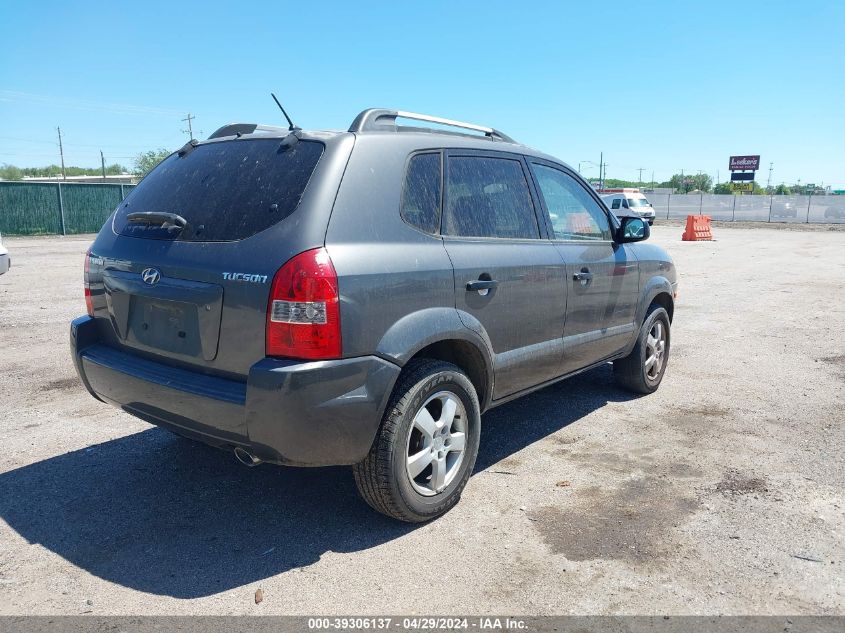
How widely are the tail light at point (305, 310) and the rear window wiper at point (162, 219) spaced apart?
0.77m

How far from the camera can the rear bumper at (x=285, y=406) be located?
2.81 meters

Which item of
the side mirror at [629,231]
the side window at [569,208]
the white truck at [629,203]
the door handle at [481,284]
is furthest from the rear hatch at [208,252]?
the white truck at [629,203]

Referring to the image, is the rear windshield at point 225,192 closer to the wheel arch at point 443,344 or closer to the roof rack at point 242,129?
the roof rack at point 242,129

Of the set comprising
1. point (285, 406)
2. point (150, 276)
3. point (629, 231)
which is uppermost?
point (629, 231)

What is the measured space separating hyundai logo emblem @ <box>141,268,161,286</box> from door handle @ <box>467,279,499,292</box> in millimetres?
1525

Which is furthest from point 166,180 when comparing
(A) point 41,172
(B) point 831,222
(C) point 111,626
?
(A) point 41,172

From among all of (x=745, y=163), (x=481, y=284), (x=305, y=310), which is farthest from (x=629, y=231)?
(x=745, y=163)

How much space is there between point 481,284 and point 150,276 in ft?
5.41

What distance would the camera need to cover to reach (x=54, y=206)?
2725 centimetres

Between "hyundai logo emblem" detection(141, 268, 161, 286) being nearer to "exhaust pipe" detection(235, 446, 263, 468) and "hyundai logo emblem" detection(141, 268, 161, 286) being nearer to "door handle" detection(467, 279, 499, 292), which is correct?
"exhaust pipe" detection(235, 446, 263, 468)

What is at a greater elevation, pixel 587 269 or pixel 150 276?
pixel 150 276

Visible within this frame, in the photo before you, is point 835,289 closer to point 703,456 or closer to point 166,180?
point 703,456

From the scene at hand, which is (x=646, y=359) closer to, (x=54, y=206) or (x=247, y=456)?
(x=247, y=456)

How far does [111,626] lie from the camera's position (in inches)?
103
